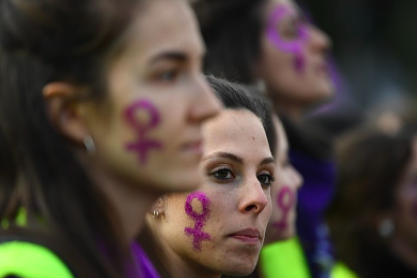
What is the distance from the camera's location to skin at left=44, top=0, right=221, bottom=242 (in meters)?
1.67

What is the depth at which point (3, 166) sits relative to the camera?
5.52 feet

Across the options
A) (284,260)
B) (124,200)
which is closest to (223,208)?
(124,200)

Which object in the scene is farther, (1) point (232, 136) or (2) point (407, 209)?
(2) point (407, 209)

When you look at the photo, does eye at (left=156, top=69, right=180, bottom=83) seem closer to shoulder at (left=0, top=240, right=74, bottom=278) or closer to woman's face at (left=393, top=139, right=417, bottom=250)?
shoulder at (left=0, top=240, right=74, bottom=278)

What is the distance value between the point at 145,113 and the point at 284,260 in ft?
5.56

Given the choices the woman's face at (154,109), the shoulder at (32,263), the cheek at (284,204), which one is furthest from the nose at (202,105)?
the cheek at (284,204)

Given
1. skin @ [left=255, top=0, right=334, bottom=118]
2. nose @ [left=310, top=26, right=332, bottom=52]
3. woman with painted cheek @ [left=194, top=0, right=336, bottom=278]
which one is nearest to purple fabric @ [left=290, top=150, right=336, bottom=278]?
woman with painted cheek @ [left=194, top=0, right=336, bottom=278]

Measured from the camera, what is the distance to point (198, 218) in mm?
2213

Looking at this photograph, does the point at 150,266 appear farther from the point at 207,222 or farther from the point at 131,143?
the point at 131,143

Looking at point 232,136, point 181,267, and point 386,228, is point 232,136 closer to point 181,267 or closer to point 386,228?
point 181,267

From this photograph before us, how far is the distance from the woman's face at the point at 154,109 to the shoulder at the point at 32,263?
0.20 m

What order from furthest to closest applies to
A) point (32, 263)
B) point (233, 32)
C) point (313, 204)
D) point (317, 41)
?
1. point (317, 41)
2. point (233, 32)
3. point (313, 204)
4. point (32, 263)

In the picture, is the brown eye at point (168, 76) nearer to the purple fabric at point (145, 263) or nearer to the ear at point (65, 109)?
the ear at point (65, 109)

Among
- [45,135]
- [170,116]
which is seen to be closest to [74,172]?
[45,135]
